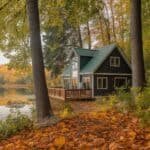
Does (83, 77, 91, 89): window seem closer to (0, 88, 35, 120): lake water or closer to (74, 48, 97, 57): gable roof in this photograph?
(74, 48, 97, 57): gable roof

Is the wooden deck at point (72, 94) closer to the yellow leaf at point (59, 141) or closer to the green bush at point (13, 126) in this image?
the green bush at point (13, 126)

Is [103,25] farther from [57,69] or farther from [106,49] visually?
[106,49]

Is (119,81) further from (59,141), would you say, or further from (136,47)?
(59,141)

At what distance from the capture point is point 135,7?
1016 centimetres

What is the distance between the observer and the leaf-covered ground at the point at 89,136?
573 centimetres

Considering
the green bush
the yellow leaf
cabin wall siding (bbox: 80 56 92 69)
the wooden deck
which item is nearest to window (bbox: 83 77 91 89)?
the wooden deck

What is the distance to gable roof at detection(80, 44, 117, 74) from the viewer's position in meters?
33.8

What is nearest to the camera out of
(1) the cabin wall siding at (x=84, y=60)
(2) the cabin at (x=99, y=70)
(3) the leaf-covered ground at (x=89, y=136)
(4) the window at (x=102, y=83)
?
(3) the leaf-covered ground at (x=89, y=136)

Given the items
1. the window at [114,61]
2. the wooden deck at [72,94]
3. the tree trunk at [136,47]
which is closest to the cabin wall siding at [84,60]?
the window at [114,61]

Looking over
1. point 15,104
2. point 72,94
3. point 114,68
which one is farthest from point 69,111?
point 114,68

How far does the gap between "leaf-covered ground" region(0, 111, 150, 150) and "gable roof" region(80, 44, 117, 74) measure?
25.3 metres

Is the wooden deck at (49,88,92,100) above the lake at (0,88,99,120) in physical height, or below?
above

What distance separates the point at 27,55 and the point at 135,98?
67.0 ft

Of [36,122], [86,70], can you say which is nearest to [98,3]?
[36,122]
